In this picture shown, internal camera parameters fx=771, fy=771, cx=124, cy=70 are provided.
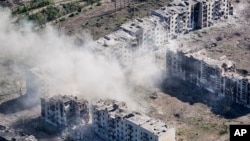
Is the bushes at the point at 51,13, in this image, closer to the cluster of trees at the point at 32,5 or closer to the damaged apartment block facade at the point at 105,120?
the cluster of trees at the point at 32,5

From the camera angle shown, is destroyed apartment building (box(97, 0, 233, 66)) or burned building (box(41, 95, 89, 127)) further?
destroyed apartment building (box(97, 0, 233, 66))

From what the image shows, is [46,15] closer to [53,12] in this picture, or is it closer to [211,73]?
[53,12]

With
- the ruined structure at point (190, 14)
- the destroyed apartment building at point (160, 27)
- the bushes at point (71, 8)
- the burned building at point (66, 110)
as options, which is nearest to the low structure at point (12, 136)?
the burned building at point (66, 110)

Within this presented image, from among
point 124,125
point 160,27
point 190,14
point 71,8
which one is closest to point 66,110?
point 124,125

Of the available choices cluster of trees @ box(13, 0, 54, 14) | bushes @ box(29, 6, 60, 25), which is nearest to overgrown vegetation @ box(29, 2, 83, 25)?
bushes @ box(29, 6, 60, 25)

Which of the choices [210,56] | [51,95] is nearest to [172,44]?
[210,56]

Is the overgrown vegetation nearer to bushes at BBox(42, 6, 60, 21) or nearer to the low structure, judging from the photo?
bushes at BBox(42, 6, 60, 21)
